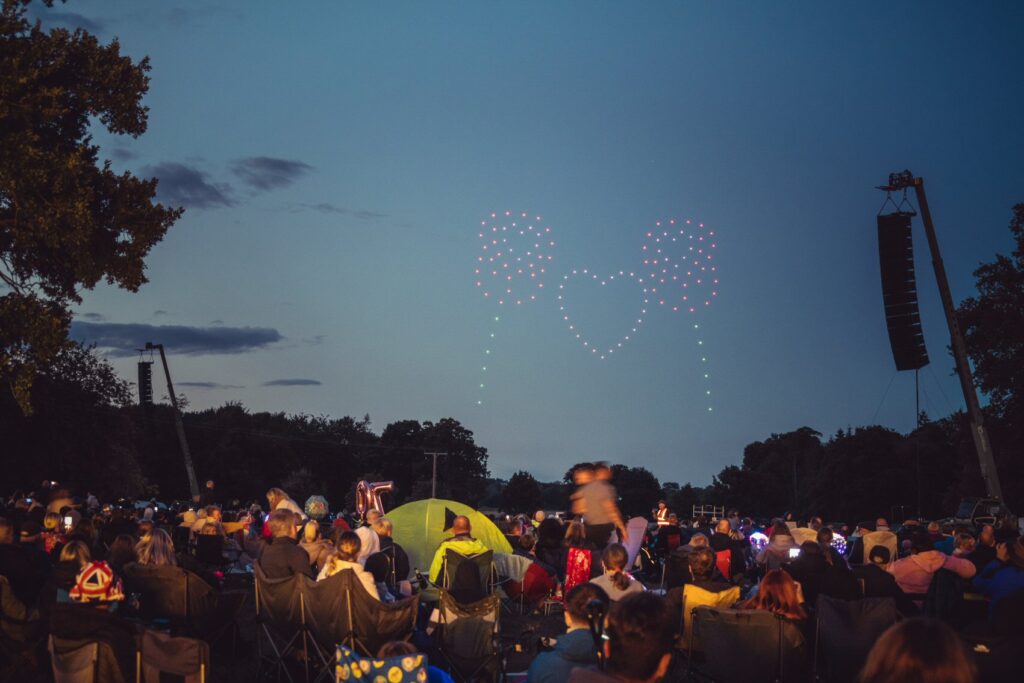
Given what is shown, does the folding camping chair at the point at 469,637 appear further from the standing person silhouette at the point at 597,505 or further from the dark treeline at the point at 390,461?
the dark treeline at the point at 390,461

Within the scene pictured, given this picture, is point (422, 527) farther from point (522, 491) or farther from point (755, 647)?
point (522, 491)

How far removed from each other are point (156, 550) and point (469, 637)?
2.95 m

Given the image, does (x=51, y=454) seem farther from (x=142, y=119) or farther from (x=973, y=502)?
(x=973, y=502)

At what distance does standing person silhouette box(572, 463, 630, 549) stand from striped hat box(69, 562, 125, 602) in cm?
657

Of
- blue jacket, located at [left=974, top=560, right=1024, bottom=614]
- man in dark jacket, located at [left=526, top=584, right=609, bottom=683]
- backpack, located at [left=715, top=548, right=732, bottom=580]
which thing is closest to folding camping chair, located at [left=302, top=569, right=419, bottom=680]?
man in dark jacket, located at [left=526, top=584, right=609, bottom=683]

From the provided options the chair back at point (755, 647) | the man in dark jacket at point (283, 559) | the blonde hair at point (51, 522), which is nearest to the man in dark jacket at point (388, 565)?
the man in dark jacket at point (283, 559)

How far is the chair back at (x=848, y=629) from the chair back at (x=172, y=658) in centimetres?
445

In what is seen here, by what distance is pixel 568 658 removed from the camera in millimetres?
5270

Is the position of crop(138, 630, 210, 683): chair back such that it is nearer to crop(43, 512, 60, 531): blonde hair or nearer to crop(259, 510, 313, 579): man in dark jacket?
crop(259, 510, 313, 579): man in dark jacket

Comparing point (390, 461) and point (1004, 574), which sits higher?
point (390, 461)

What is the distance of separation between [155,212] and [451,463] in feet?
204

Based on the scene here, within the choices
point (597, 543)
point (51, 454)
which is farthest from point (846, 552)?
point (51, 454)

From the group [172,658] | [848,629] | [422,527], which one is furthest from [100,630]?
[422,527]

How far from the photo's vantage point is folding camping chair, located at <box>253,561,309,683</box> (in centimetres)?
790
